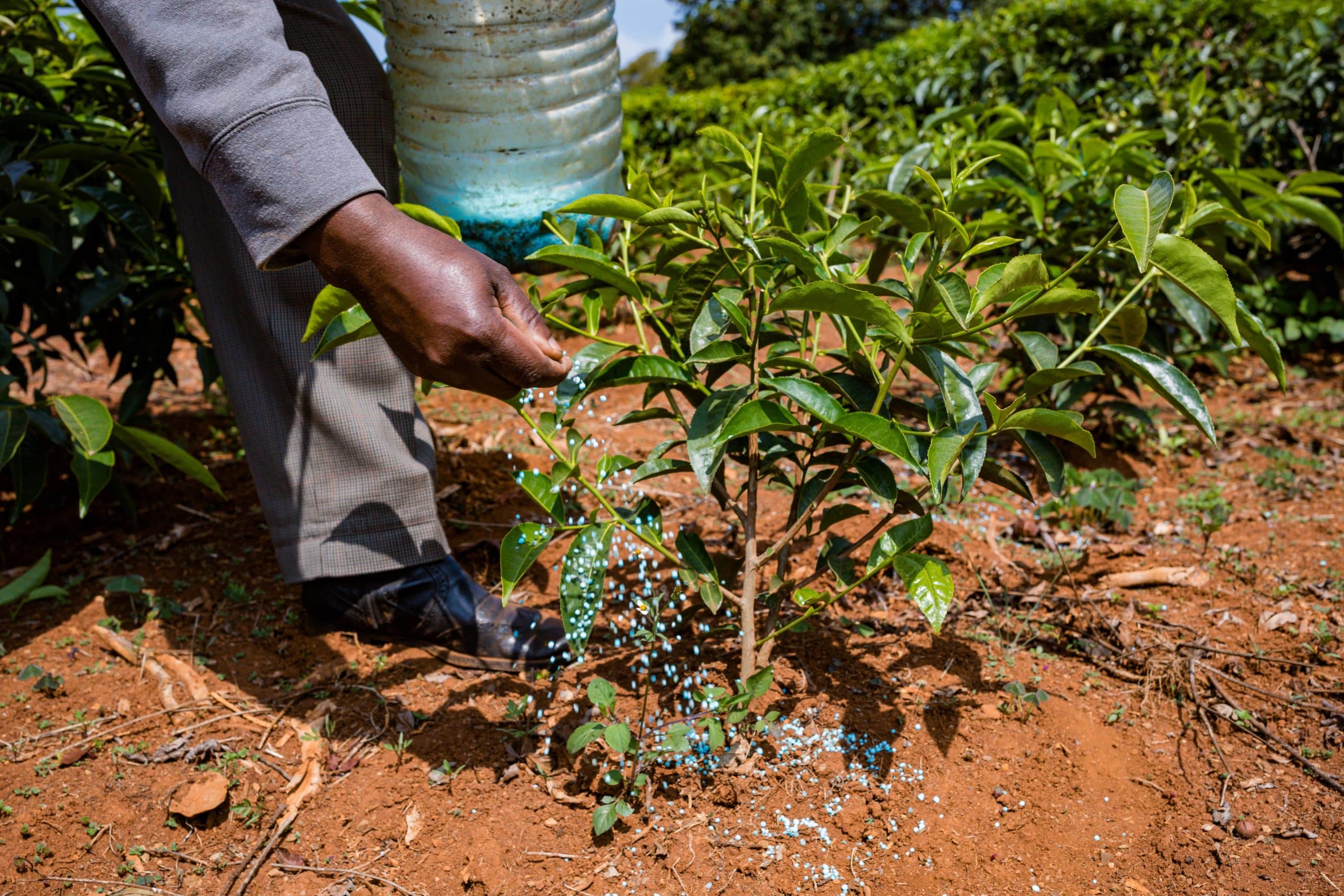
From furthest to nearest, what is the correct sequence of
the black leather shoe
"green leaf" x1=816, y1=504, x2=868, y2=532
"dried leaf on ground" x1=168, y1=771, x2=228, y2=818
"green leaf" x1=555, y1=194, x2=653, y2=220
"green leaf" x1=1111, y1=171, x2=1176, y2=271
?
the black leather shoe → "green leaf" x1=816, y1=504, x2=868, y2=532 → "dried leaf on ground" x1=168, y1=771, x2=228, y2=818 → "green leaf" x1=555, y1=194, x2=653, y2=220 → "green leaf" x1=1111, y1=171, x2=1176, y2=271

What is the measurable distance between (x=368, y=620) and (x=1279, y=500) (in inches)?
97.9

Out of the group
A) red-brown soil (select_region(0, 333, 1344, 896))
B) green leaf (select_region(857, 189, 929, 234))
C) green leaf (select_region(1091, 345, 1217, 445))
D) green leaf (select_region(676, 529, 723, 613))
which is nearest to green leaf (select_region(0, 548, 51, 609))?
red-brown soil (select_region(0, 333, 1344, 896))

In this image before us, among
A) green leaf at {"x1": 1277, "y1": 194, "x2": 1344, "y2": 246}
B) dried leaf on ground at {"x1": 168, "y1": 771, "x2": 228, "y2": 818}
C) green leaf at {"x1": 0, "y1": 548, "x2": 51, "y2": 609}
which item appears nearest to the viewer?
dried leaf on ground at {"x1": 168, "y1": 771, "x2": 228, "y2": 818}

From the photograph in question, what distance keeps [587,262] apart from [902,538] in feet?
2.26

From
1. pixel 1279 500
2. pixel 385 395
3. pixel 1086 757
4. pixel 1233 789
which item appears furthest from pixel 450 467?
pixel 1279 500

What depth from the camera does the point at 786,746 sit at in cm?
170

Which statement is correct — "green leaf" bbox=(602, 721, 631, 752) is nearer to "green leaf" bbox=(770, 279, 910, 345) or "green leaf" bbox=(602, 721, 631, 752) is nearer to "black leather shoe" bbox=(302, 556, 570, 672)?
"black leather shoe" bbox=(302, 556, 570, 672)

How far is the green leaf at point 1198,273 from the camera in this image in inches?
49.4

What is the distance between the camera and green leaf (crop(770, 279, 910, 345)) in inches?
49.4

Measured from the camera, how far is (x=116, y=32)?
55.3 inches

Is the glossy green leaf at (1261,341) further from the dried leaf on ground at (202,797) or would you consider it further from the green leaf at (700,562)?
the dried leaf on ground at (202,797)

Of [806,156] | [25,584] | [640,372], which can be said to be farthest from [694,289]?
[25,584]

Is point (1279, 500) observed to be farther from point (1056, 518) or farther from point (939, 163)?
point (939, 163)

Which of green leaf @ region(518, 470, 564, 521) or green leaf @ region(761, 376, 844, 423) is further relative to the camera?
green leaf @ region(518, 470, 564, 521)
